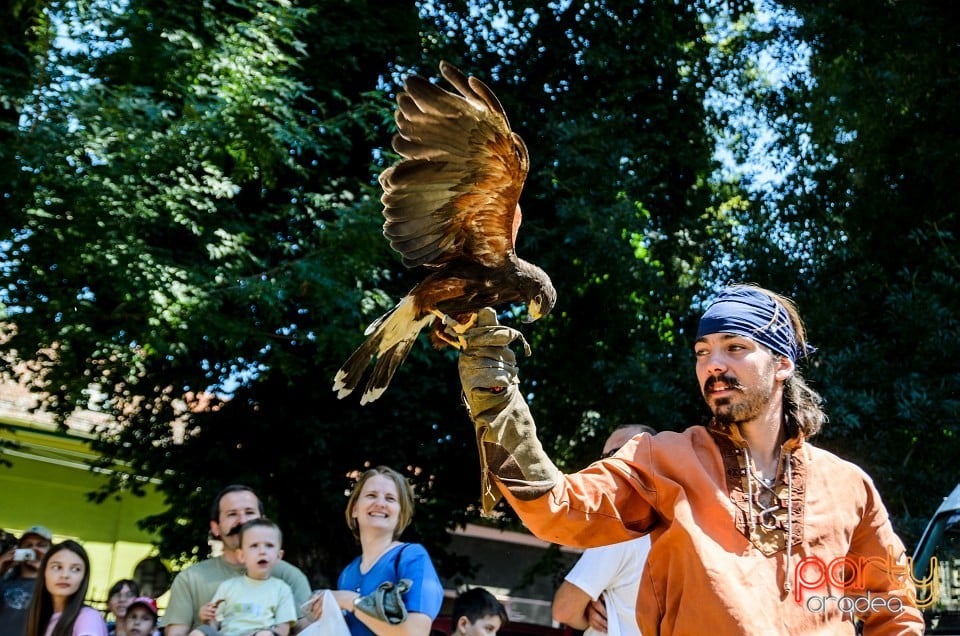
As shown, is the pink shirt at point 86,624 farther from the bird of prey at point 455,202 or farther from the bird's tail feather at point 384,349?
the bird of prey at point 455,202

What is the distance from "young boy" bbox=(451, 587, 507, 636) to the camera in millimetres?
5660

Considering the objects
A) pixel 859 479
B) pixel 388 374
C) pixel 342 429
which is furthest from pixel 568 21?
pixel 859 479

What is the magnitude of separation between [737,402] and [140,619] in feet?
15.3

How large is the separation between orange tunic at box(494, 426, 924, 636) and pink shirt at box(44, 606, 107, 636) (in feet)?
12.0

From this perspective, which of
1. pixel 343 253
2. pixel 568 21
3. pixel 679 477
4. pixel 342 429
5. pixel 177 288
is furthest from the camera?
pixel 568 21

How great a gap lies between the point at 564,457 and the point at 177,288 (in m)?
4.44

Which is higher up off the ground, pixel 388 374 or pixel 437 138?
pixel 437 138

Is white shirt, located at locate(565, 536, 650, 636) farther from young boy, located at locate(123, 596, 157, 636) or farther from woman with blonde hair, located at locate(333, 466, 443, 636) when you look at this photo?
young boy, located at locate(123, 596, 157, 636)

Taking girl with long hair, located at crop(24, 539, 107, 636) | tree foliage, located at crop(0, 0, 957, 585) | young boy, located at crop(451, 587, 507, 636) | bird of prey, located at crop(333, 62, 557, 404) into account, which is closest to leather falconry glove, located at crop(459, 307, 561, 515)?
bird of prey, located at crop(333, 62, 557, 404)

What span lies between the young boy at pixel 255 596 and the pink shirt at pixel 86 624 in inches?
Answer: 31.8

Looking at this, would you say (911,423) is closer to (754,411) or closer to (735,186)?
(735,186)

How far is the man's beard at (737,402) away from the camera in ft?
8.21

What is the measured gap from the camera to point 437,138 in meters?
3.33

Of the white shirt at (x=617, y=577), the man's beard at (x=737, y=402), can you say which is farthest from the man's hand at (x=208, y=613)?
the man's beard at (x=737, y=402)
